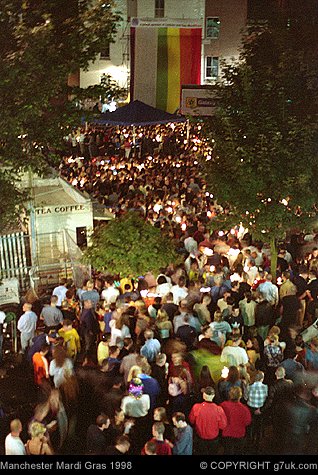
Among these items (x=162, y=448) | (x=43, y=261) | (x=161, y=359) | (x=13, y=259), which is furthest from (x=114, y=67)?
(x=162, y=448)

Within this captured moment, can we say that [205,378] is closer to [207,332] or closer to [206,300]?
[207,332]

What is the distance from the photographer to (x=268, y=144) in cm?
1335

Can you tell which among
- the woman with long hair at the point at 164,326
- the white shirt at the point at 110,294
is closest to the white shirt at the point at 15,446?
the woman with long hair at the point at 164,326

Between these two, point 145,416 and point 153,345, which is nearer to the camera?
point 145,416

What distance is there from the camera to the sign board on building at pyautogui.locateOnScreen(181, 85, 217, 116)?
15133 millimetres

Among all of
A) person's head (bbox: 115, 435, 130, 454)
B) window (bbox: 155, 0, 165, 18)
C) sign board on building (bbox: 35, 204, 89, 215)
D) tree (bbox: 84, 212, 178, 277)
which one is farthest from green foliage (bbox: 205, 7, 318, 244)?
window (bbox: 155, 0, 165, 18)

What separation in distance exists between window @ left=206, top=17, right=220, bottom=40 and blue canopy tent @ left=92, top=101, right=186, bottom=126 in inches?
783

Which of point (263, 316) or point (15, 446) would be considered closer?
point (15, 446)

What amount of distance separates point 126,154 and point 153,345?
65.4 ft

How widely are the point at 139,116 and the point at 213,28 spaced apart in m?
21.1
